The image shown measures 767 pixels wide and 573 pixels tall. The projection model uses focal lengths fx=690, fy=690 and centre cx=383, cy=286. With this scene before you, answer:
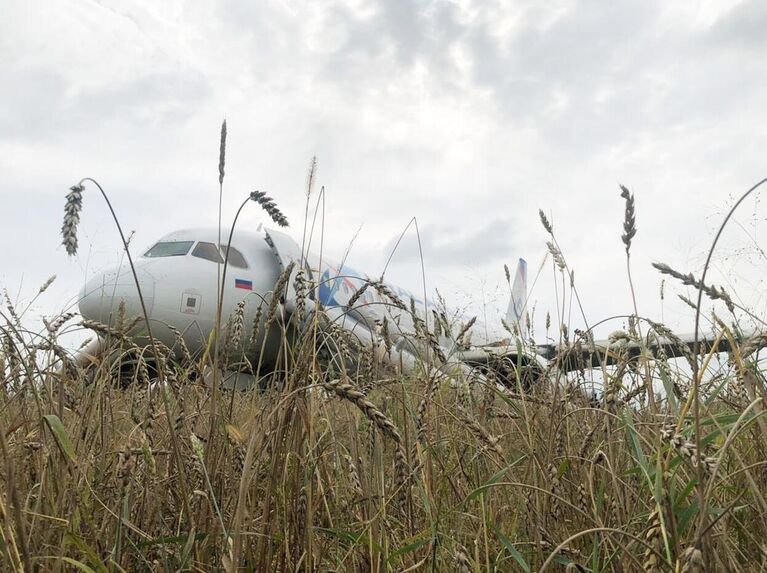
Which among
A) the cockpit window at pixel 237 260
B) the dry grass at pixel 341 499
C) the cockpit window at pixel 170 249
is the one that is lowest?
the dry grass at pixel 341 499

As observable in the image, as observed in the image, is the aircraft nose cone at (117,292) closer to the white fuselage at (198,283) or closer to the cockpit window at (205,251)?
the white fuselage at (198,283)

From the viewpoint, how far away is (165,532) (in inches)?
58.5

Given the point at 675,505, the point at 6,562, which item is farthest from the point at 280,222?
the point at 675,505

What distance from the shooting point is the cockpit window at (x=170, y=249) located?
377 inches

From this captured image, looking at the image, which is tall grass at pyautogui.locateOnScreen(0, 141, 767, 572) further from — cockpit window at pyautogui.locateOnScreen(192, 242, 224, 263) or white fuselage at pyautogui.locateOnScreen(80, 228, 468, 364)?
cockpit window at pyautogui.locateOnScreen(192, 242, 224, 263)

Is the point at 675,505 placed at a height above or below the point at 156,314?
below

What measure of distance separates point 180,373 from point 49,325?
687 millimetres

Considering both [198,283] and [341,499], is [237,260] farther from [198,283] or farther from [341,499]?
[341,499]

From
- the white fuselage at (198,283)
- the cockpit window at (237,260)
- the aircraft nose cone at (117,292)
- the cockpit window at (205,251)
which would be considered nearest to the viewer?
A: the aircraft nose cone at (117,292)

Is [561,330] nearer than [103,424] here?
No

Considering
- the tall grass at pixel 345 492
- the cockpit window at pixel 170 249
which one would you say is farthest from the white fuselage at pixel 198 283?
the tall grass at pixel 345 492

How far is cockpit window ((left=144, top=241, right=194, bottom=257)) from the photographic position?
31.4 ft

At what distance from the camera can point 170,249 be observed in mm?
9781

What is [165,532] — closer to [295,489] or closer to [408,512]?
[295,489]
